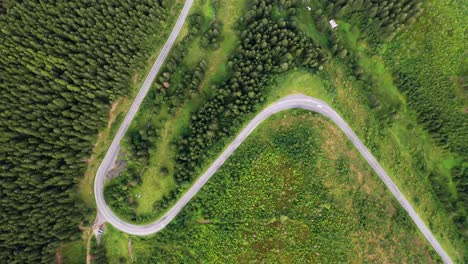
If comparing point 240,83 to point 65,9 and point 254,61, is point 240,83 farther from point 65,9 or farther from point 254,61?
point 65,9

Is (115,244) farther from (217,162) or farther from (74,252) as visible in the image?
(217,162)

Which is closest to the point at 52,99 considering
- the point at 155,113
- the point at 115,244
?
the point at 155,113

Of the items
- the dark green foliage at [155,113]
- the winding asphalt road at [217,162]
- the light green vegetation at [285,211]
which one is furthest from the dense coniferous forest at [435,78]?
the dark green foliage at [155,113]

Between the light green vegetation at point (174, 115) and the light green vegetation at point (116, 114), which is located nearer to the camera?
the light green vegetation at point (116, 114)

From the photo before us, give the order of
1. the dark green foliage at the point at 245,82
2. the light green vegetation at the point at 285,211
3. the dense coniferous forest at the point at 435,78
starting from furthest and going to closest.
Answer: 1. the dense coniferous forest at the point at 435,78
2. the dark green foliage at the point at 245,82
3. the light green vegetation at the point at 285,211

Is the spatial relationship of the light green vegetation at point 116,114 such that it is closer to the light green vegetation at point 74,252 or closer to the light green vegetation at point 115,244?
the light green vegetation at point 115,244
